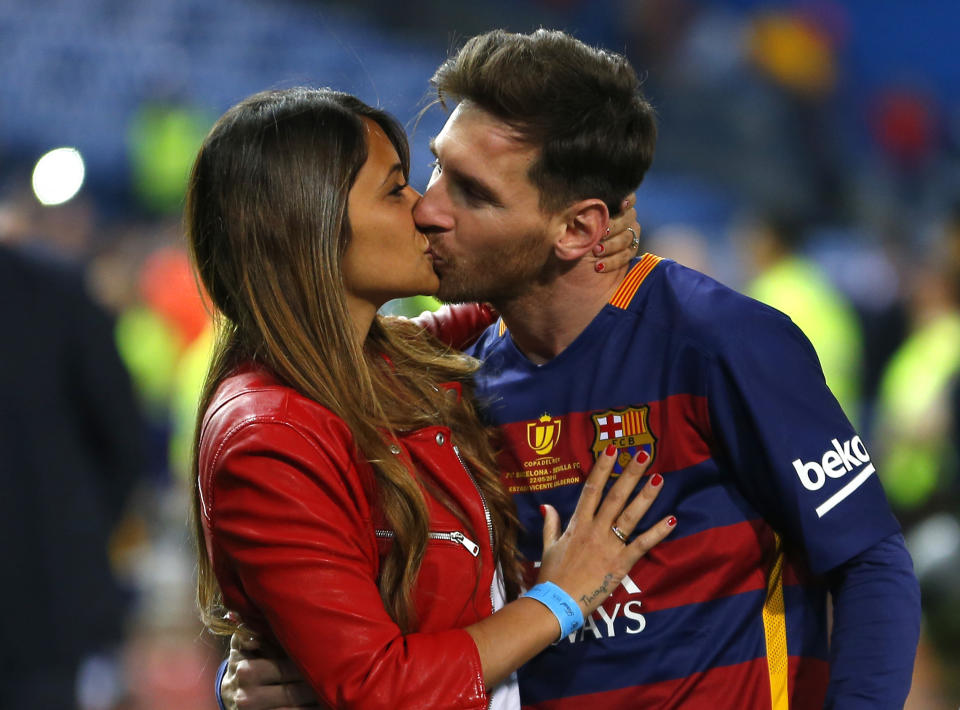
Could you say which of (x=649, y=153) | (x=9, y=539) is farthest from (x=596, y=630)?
(x=9, y=539)

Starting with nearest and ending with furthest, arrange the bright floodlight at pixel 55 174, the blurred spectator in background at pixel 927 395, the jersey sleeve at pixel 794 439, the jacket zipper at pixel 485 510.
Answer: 1. the jersey sleeve at pixel 794 439
2. the jacket zipper at pixel 485 510
3. the bright floodlight at pixel 55 174
4. the blurred spectator in background at pixel 927 395

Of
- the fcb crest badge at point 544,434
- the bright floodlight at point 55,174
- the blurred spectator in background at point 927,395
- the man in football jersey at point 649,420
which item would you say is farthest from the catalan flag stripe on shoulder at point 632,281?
the blurred spectator in background at point 927,395

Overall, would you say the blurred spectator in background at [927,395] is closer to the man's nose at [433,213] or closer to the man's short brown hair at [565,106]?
the man's short brown hair at [565,106]

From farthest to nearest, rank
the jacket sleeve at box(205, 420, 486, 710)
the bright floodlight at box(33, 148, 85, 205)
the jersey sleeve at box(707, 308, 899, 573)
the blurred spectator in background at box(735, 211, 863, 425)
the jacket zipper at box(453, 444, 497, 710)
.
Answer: the blurred spectator in background at box(735, 211, 863, 425) → the bright floodlight at box(33, 148, 85, 205) → the jacket zipper at box(453, 444, 497, 710) → the jersey sleeve at box(707, 308, 899, 573) → the jacket sleeve at box(205, 420, 486, 710)

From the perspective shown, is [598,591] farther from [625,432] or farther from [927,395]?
[927,395]

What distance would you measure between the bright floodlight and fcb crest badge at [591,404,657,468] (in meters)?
2.93

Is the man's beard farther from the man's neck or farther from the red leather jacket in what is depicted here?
the red leather jacket

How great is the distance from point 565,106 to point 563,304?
0.38m

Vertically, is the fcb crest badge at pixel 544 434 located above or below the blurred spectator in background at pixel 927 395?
above

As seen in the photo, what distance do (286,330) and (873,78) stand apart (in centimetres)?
1237

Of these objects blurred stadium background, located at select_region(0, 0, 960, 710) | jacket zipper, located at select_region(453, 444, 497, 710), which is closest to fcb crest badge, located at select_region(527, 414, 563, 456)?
jacket zipper, located at select_region(453, 444, 497, 710)

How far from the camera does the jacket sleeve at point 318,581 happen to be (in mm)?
1814

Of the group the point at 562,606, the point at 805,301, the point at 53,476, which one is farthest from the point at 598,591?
the point at 805,301

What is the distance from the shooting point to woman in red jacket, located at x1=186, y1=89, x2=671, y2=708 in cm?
184
